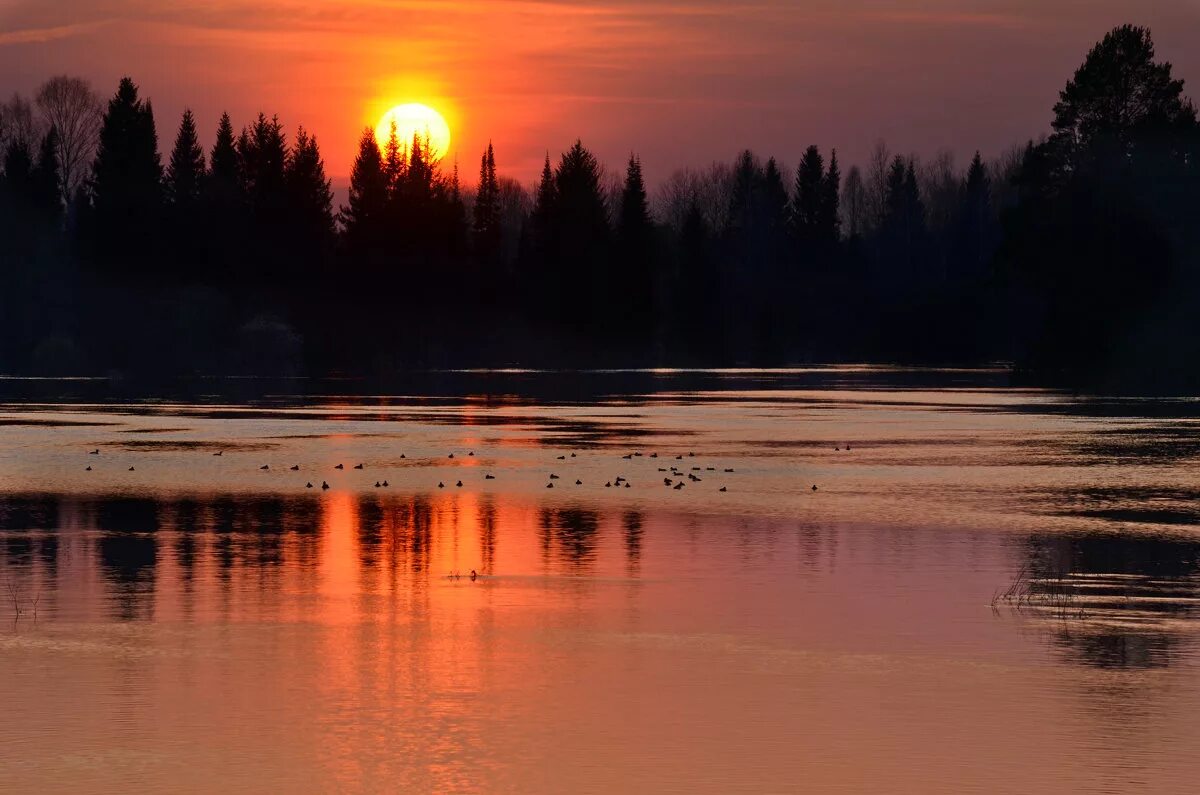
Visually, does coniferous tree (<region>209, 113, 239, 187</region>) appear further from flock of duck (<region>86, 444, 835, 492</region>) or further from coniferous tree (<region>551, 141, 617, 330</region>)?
flock of duck (<region>86, 444, 835, 492</region>)

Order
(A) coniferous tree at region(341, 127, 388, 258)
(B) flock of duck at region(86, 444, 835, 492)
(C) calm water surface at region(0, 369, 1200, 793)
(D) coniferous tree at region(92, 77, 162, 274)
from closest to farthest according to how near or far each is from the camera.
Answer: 1. (C) calm water surface at region(0, 369, 1200, 793)
2. (B) flock of duck at region(86, 444, 835, 492)
3. (D) coniferous tree at region(92, 77, 162, 274)
4. (A) coniferous tree at region(341, 127, 388, 258)

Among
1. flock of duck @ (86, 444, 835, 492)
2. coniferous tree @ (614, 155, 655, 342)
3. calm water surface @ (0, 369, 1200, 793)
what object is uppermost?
coniferous tree @ (614, 155, 655, 342)

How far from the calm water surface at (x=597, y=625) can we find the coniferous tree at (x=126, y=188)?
4004 inches

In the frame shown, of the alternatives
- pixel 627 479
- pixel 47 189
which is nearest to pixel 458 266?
pixel 47 189

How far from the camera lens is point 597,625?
22.5m

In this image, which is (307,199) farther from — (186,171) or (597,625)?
(597,625)

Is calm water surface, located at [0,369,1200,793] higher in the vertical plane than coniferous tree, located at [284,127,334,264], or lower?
lower

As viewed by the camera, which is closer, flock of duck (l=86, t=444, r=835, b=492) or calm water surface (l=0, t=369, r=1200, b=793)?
calm water surface (l=0, t=369, r=1200, b=793)

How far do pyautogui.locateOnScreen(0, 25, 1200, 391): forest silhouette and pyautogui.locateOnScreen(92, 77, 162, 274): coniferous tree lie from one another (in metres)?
0.18

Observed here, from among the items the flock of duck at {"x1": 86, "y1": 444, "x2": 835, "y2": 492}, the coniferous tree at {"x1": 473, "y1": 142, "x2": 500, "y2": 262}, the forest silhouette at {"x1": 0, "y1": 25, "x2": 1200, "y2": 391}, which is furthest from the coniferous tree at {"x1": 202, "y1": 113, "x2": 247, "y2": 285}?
the flock of duck at {"x1": 86, "y1": 444, "x2": 835, "y2": 492}

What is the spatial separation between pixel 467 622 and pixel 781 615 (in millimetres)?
4029

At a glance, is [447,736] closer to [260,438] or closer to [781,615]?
[781,615]

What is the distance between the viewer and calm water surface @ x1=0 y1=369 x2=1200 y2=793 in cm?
1569

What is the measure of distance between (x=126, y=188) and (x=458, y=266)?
119 feet
